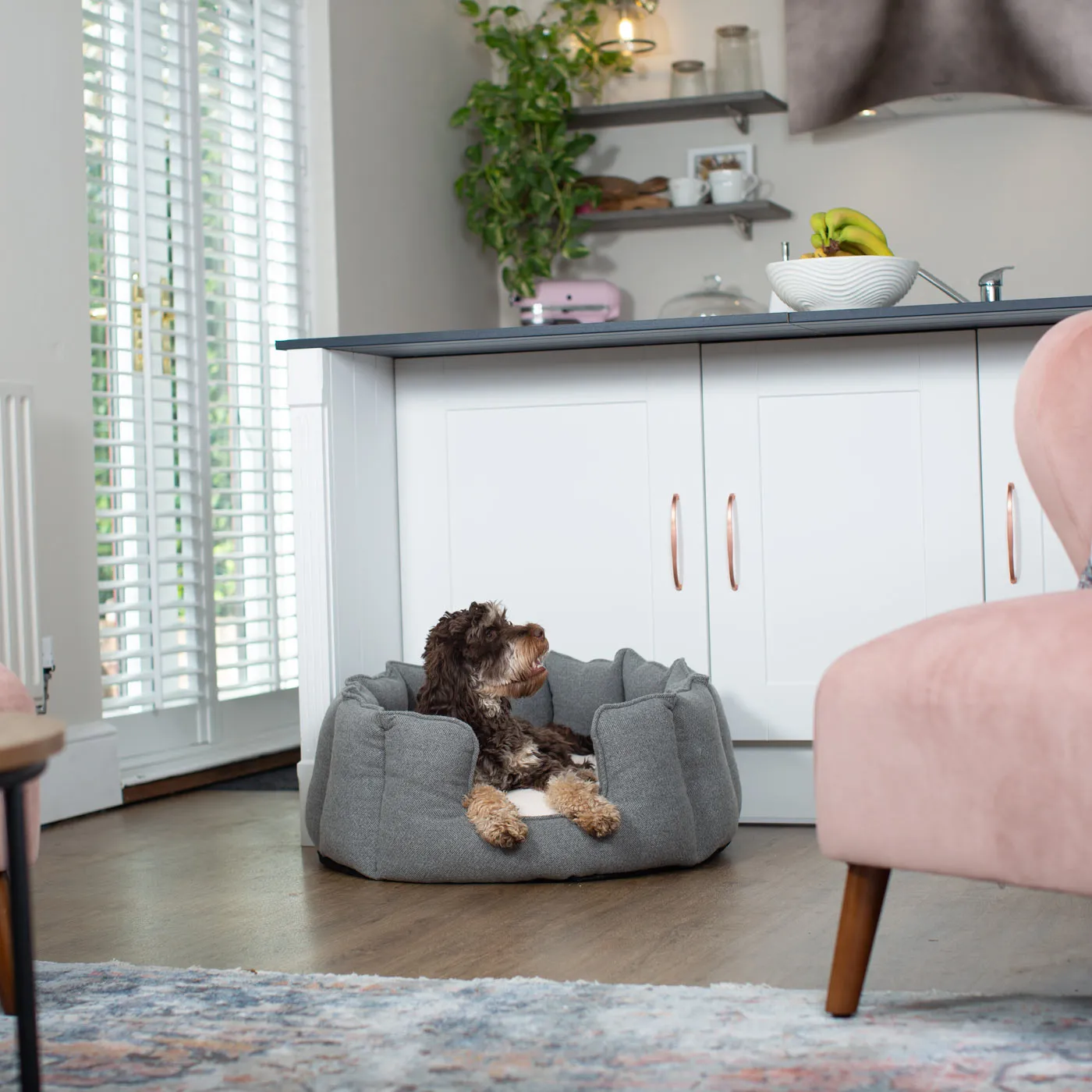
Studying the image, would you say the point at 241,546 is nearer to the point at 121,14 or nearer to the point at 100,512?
the point at 100,512

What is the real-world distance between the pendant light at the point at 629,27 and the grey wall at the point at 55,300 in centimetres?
227

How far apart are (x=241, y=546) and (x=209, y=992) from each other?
2.27 m

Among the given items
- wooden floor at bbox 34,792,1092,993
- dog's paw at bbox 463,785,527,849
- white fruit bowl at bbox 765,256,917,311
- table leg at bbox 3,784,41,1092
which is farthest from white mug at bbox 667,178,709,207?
table leg at bbox 3,784,41,1092

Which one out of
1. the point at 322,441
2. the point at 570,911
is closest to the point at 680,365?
the point at 322,441

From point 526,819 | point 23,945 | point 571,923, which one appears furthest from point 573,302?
point 23,945

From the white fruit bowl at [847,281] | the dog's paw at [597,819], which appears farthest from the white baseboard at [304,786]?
the white fruit bowl at [847,281]

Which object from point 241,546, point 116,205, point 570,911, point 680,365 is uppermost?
point 116,205

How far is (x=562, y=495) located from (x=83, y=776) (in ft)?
4.02

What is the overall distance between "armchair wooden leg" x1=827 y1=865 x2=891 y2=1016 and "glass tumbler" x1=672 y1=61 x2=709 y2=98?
4054 mm

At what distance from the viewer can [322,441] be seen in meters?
2.74

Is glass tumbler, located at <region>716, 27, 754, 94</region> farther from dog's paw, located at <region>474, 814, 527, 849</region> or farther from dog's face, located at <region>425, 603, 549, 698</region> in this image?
dog's paw, located at <region>474, 814, 527, 849</region>

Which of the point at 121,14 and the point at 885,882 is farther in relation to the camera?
the point at 121,14

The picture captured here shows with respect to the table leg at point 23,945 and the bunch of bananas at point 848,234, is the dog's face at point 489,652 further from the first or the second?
the table leg at point 23,945

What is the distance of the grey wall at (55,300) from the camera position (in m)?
3.15
